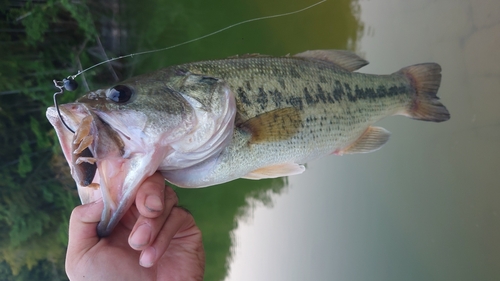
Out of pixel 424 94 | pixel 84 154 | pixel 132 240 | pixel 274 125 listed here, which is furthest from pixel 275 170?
pixel 424 94

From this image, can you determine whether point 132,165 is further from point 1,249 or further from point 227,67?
point 1,249

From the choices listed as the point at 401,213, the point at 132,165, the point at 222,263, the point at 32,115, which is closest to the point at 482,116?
the point at 401,213

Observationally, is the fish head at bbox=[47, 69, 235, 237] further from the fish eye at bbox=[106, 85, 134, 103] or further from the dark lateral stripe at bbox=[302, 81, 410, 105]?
the dark lateral stripe at bbox=[302, 81, 410, 105]

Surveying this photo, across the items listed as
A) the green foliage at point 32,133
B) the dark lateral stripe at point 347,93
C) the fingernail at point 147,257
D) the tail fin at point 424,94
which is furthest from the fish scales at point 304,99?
the green foliage at point 32,133

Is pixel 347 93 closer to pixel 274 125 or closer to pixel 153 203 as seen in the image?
pixel 274 125

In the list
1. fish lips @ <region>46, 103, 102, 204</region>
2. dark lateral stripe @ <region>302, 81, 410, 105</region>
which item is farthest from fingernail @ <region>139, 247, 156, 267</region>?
dark lateral stripe @ <region>302, 81, 410, 105</region>
